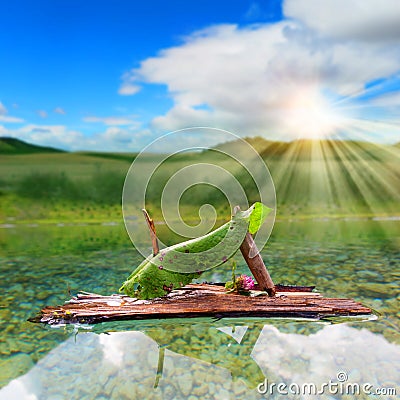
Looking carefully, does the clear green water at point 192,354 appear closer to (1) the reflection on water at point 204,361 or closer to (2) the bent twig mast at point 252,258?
(1) the reflection on water at point 204,361

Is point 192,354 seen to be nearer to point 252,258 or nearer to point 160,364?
point 160,364

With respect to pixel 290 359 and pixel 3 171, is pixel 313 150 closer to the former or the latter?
pixel 3 171

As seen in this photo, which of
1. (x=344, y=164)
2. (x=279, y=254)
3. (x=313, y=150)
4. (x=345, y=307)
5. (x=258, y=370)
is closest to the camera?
(x=258, y=370)

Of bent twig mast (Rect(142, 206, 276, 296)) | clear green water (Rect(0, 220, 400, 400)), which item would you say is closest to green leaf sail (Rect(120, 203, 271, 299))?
bent twig mast (Rect(142, 206, 276, 296))

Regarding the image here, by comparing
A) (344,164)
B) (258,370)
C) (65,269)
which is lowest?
(65,269)

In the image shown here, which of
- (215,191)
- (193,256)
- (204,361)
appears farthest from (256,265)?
(215,191)

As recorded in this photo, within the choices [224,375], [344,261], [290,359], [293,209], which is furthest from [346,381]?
[293,209]

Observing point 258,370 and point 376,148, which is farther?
point 376,148

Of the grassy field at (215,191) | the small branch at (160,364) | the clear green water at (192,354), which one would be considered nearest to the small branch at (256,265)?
the clear green water at (192,354)
